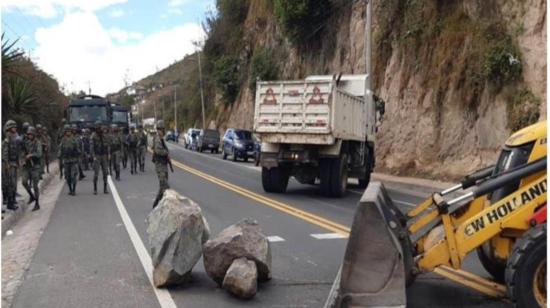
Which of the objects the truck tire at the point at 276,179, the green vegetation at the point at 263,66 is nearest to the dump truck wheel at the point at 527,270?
the truck tire at the point at 276,179

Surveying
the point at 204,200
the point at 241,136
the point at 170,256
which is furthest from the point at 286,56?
the point at 170,256

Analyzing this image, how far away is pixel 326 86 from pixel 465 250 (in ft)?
33.4

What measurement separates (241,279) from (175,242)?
0.89m

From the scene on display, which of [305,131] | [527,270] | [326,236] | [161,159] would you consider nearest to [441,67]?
[305,131]

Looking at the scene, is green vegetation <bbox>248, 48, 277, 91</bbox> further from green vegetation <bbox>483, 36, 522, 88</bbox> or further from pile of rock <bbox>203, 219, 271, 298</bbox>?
pile of rock <bbox>203, 219, 271, 298</bbox>

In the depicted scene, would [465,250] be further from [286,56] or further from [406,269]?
[286,56]

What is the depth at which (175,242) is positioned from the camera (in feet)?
22.7

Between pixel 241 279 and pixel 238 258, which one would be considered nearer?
pixel 241 279

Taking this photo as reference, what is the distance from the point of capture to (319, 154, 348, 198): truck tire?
16.0 metres

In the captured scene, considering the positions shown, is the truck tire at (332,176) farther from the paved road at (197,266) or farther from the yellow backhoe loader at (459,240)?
the yellow backhoe loader at (459,240)

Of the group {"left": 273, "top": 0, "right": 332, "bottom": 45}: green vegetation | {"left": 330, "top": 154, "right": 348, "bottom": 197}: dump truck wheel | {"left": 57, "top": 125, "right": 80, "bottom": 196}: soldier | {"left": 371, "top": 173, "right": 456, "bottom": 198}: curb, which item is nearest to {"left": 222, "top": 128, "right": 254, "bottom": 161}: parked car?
{"left": 273, "top": 0, "right": 332, "bottom": 45}: green vegetation

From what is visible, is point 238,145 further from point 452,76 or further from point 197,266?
point 197,266

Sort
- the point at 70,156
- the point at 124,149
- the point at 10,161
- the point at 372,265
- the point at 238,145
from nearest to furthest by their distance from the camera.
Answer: the point at 372,265 → the point at 10,161 → the point at 70,156 → the point at 124,149 → the point at 238,145

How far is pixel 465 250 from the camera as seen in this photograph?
18.0 ft
